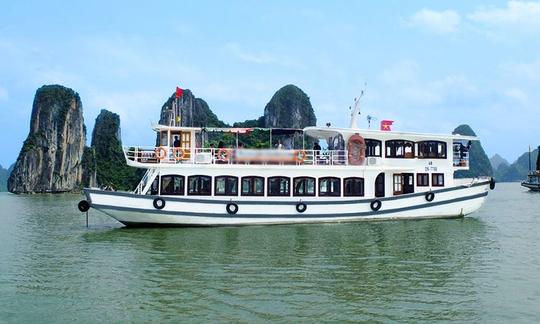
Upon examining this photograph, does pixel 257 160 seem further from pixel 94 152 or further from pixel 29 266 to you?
pixel 94 152

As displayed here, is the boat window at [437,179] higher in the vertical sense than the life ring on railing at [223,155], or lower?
lower

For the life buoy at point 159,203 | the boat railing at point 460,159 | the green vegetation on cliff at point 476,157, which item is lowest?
the life buoy at point 159,203

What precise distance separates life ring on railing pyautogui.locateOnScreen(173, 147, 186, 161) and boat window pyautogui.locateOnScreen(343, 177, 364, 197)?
20.8 ft

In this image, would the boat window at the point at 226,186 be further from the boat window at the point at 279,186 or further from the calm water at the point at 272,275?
the calm water at the point at 272,275

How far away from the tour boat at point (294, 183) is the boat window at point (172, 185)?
0.04 meters

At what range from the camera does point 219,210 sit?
1814cm

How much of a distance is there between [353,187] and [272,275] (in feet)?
32.3

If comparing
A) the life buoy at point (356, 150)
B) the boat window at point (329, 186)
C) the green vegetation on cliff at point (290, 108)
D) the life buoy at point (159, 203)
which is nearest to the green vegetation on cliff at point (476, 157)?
the green vegetation on cliff at point (290, 108)

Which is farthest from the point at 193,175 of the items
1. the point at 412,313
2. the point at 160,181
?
the point at 412,313

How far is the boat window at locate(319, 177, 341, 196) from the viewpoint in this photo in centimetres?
1956

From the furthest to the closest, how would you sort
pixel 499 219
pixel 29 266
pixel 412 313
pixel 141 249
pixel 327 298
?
pixel 499 219 < pixel 141 249 < pixel 29 266 < pixel 327 298 < pixel 412 313

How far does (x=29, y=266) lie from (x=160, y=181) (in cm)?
660

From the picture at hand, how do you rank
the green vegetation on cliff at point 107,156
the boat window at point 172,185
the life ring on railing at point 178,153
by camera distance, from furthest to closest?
the green vegetation on cliff at point 107,156
the life ring on railing at point 178,153
the boat window at point 172,185

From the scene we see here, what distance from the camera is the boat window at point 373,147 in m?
20.8
